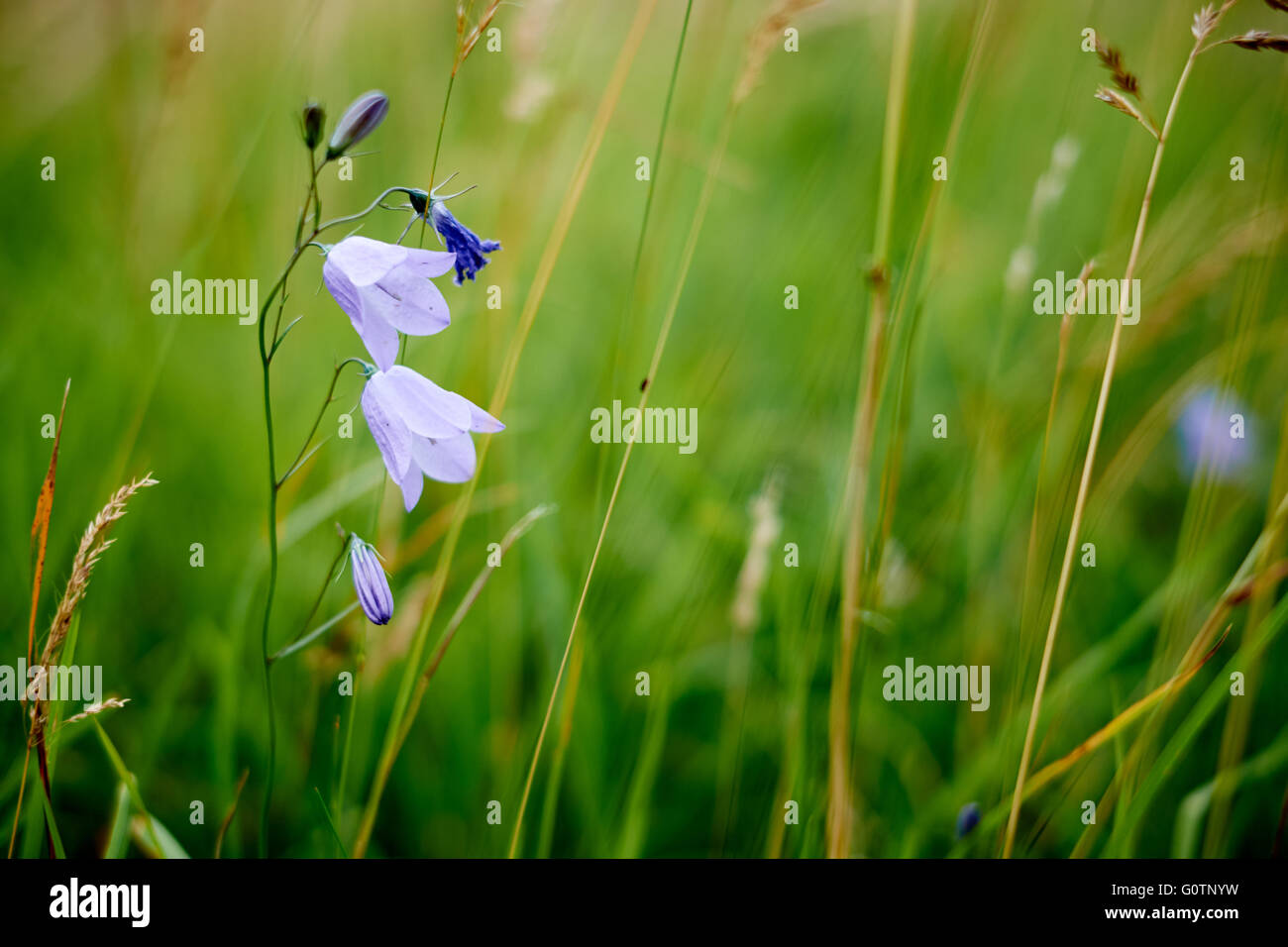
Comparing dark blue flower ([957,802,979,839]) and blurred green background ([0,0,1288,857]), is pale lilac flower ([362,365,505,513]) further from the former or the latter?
dark blue flower ([957,802,979,839])

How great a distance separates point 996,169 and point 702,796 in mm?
2468

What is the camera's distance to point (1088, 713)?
1752 millimetres

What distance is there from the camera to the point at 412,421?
3.28ft

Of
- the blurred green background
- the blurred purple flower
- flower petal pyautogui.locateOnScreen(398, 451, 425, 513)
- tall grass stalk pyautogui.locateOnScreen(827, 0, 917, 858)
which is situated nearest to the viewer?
flower petal pyautogui.locateOnScreen(398, 451, 425, 513)

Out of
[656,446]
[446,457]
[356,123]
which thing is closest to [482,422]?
[446,457]

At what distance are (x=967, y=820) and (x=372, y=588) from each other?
116 centimetres

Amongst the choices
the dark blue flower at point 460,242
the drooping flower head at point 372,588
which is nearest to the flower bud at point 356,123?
the dark blue flower at point 460,242

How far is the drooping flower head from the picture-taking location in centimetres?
100

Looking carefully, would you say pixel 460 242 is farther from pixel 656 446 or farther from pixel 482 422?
pixel 656 446

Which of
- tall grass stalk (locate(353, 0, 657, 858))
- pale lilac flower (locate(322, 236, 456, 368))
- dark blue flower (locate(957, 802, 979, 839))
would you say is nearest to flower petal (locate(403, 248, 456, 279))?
pale lilac flower (locate(322, 236, 456, 368))

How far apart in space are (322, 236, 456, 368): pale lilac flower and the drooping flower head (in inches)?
11.0

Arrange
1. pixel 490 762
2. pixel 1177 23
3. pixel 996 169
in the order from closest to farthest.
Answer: pixel 490 762 < pixel 1177 23 < pixel 996 169
